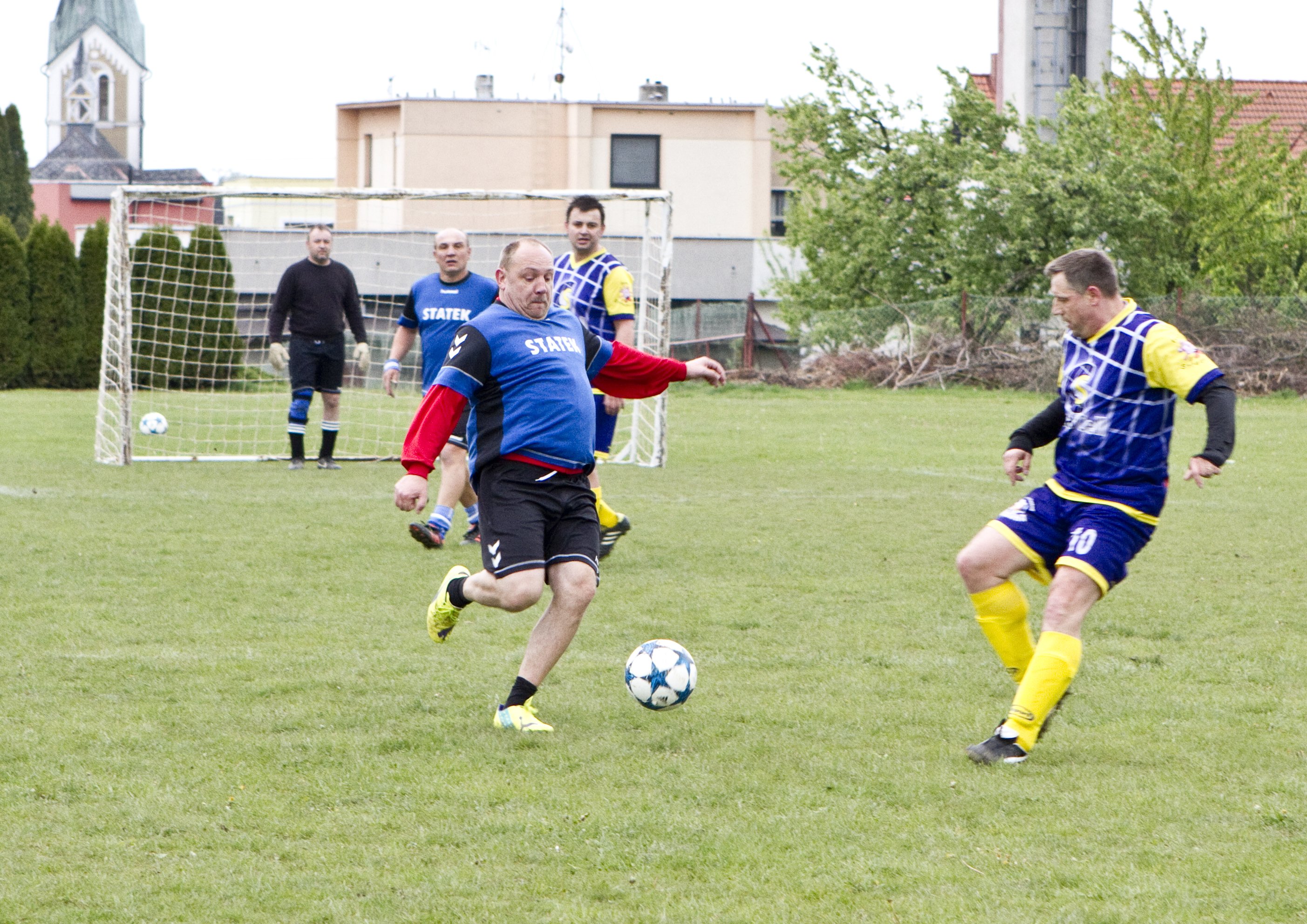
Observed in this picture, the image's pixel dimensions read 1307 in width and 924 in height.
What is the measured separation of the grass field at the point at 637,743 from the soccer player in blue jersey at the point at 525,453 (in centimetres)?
40

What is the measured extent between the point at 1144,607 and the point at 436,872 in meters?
4.82

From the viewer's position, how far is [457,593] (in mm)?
5445

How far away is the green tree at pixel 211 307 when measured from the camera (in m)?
22.6

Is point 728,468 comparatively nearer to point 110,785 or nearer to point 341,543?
point 341,543

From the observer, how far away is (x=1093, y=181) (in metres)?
26.7

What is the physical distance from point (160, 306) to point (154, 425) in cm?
685

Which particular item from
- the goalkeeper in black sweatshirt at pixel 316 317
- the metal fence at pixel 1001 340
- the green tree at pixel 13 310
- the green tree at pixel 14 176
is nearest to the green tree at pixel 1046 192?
the metal fence at pixel 1001 340

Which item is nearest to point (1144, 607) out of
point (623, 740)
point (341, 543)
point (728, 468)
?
point (623, 740)

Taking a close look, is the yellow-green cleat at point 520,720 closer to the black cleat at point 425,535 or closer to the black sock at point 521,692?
the black sock at point 521,692

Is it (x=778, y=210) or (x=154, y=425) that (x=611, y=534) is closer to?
(x=154, y=425)

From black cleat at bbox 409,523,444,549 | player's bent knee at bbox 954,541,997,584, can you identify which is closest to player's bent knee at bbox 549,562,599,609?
black cleat at bbox 409,523,444,549

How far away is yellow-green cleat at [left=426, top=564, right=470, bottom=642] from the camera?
5504mm

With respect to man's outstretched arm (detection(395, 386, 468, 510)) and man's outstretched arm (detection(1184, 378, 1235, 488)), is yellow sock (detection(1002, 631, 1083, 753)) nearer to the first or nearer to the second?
man's outstretched arm (detection(1184, 378, 1235, 488))

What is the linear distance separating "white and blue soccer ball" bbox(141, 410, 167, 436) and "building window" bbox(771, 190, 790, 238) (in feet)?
147
